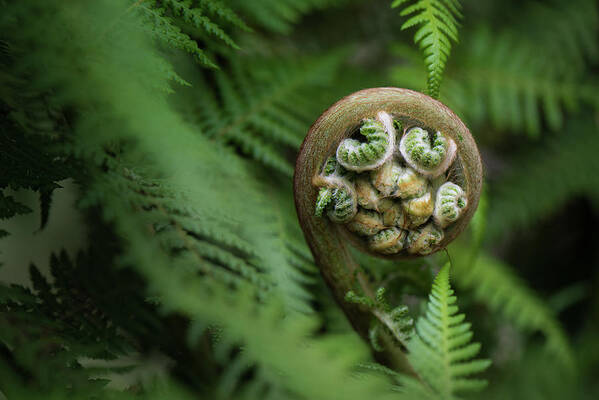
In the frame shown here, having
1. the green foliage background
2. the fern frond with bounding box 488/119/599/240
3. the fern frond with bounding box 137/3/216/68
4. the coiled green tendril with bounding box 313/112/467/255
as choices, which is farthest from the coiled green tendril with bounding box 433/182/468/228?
the fern frond with bounding box 488/119/599/240

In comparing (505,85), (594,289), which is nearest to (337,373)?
(505,85)

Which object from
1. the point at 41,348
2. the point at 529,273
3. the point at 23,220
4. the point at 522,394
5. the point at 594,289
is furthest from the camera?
the point at 529,273

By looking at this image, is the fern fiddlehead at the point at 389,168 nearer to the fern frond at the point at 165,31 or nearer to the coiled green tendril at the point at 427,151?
the coiled green tendril at the point at 427,151

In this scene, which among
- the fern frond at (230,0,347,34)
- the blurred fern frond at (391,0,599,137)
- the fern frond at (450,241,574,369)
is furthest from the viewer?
the blurred fern frond at (391,0,599,137)

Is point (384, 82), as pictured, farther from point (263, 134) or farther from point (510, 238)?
point (510, 238)

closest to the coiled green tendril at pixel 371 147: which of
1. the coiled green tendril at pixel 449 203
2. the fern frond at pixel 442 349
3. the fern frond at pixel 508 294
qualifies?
the coiled green tendril at pixel 449 203

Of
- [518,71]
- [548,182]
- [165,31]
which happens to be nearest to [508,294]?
[548,182]

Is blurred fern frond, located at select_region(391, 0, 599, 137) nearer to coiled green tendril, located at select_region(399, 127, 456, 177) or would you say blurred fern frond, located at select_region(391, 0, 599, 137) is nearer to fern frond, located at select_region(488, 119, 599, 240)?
fern frond, located at select_region(488, 119, 599, 240)
